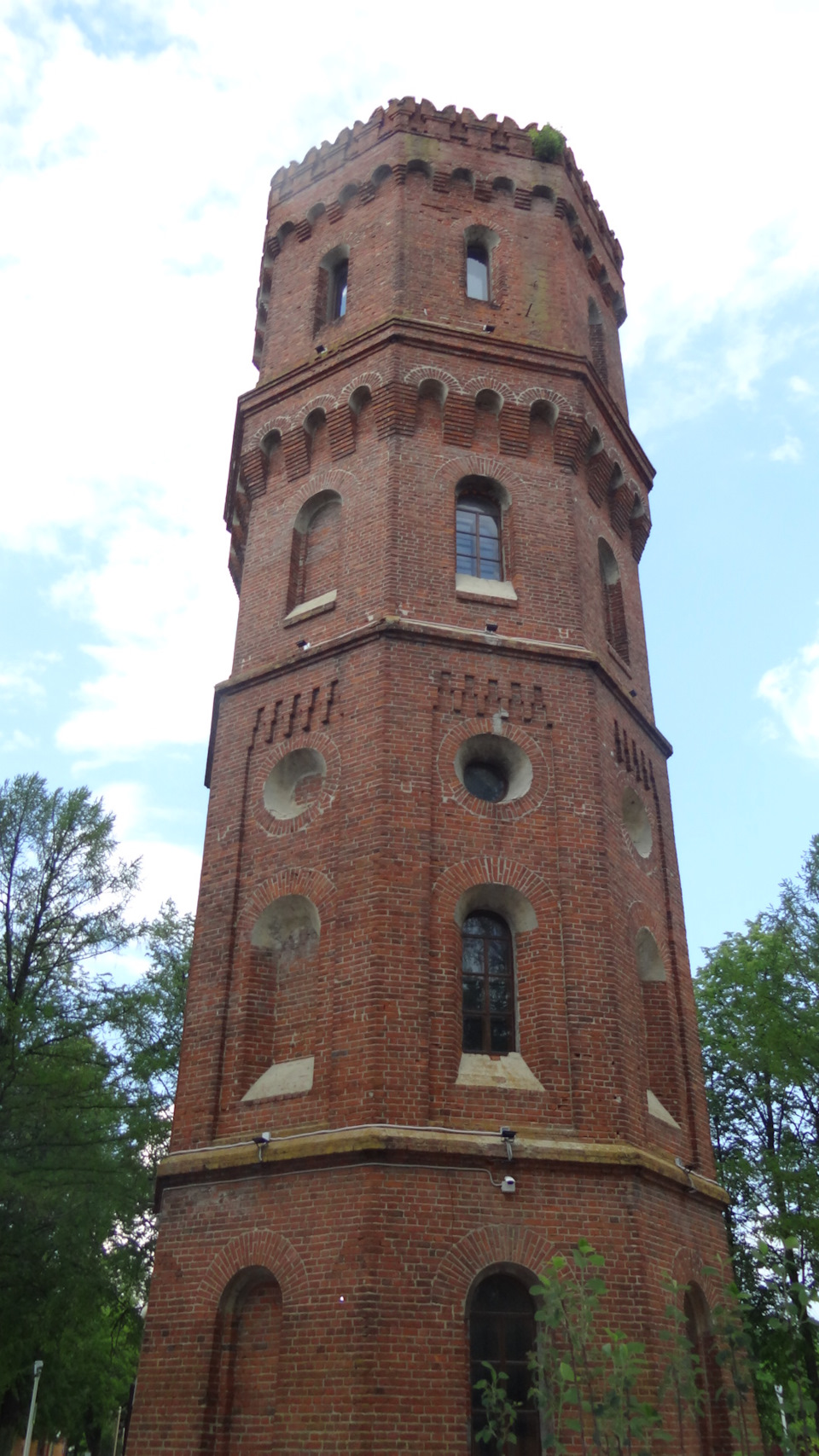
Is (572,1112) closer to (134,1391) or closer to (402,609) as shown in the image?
(134,1391)

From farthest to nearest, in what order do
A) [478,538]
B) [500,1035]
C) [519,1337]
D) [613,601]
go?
[613,601] → [478,538] → [500,1035] → [519,1337]

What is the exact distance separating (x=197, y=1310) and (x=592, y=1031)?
4.69m

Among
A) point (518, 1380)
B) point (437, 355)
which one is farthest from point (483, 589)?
point (518, 1380)

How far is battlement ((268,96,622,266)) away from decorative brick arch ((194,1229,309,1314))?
53.5 feet

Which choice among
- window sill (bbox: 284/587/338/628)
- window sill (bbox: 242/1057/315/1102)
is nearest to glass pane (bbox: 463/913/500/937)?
window sill (bbox: 242/1057/315/1102)

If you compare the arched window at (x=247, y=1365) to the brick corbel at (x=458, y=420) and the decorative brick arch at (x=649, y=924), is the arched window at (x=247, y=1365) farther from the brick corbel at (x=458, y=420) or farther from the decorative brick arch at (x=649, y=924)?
the brick corbel at (x=458, y=420)

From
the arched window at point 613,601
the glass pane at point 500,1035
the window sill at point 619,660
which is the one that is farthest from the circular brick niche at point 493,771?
the arched window at point 613,601

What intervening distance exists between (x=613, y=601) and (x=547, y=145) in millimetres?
7973

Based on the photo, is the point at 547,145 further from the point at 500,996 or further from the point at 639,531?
the point at 500,996

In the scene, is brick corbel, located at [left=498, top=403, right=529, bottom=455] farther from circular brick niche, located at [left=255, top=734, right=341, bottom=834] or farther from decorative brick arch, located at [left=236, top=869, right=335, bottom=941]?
decorative brick arch, located at [left=236, top=869, right=335, bottom=941]

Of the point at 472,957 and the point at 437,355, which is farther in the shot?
the point at 437,355

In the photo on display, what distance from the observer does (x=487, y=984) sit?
42.3ft

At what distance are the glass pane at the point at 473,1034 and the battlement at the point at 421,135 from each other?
14.1 meters

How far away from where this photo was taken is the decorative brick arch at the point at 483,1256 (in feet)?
35.0
